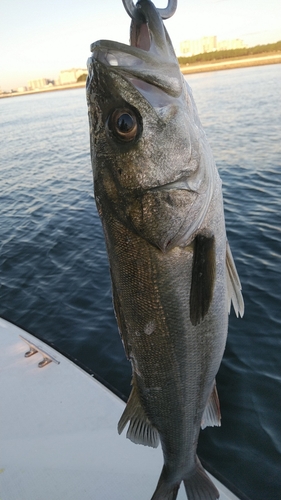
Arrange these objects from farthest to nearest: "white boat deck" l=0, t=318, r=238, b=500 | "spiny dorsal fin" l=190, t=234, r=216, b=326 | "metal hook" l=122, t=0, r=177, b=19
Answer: "white boat deck" l=0, t=318, r=238, b=500 → "spiny dorsal fin" l=190, t=234, r=216, b=326 → "metal hook" l=122, t=0, r=177, b=19

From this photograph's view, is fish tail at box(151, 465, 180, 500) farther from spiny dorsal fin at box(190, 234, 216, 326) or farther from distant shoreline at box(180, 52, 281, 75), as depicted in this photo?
distant shoreline at box(180, 52, 281, 75)

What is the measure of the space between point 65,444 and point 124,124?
348 centimetres

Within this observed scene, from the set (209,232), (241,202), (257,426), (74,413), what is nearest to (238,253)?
(241,202)

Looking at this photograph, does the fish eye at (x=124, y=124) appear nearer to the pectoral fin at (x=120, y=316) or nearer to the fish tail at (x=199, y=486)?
the pectoral fin at (x=120, y=316)

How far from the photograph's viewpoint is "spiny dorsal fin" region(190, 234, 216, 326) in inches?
75.3

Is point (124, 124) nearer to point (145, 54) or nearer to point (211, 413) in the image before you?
point (145, 54)

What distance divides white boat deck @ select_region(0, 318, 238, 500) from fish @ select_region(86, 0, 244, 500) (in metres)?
1.47

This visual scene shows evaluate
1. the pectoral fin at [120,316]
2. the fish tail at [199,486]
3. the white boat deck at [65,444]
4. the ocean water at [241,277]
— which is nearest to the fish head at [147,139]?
the pectoral fin at [120,316]

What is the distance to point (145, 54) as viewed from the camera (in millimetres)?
1643

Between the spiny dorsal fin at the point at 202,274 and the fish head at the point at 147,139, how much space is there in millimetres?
95

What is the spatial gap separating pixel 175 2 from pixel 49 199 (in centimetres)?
1442

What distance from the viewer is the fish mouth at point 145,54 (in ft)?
5.34

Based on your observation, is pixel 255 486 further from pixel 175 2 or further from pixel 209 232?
pixel 175 2

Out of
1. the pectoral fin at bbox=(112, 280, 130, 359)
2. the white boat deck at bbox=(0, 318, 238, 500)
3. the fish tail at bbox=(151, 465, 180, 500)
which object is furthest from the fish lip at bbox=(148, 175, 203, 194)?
the white boat deck at bbox=(0, 318, 238, 500)
